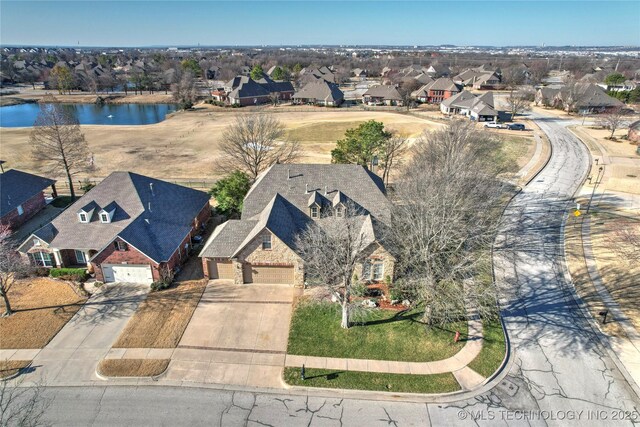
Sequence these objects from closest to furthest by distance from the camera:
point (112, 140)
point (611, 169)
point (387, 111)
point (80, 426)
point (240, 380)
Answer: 1. point (80, 426)
2. point (240, 380)
3. point (611, 169)
4. point (112, 140)
5. point (387, 111)

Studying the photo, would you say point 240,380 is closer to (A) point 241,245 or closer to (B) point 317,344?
(B) point 317,344

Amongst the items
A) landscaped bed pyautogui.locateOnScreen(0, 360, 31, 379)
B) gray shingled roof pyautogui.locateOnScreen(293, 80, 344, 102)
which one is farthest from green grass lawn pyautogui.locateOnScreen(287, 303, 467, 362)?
gray shingled roof pyautogui.locateOnScreen(293, 80, 344, 102)

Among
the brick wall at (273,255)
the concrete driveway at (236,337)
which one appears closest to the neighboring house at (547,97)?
the brick wall at (273,255)

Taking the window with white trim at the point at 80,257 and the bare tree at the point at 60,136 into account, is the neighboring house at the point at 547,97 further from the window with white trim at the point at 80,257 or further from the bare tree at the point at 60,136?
the window with white trim at the point at 80,257

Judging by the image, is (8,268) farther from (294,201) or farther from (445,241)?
(445,241)

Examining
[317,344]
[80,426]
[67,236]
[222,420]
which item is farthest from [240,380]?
[67,236]

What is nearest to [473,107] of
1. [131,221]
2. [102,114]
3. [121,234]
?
[131,221]

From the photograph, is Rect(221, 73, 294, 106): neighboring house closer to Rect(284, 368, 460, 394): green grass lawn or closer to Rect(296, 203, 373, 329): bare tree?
Answer: Rect(296, 203, 373, 329): bare tree
